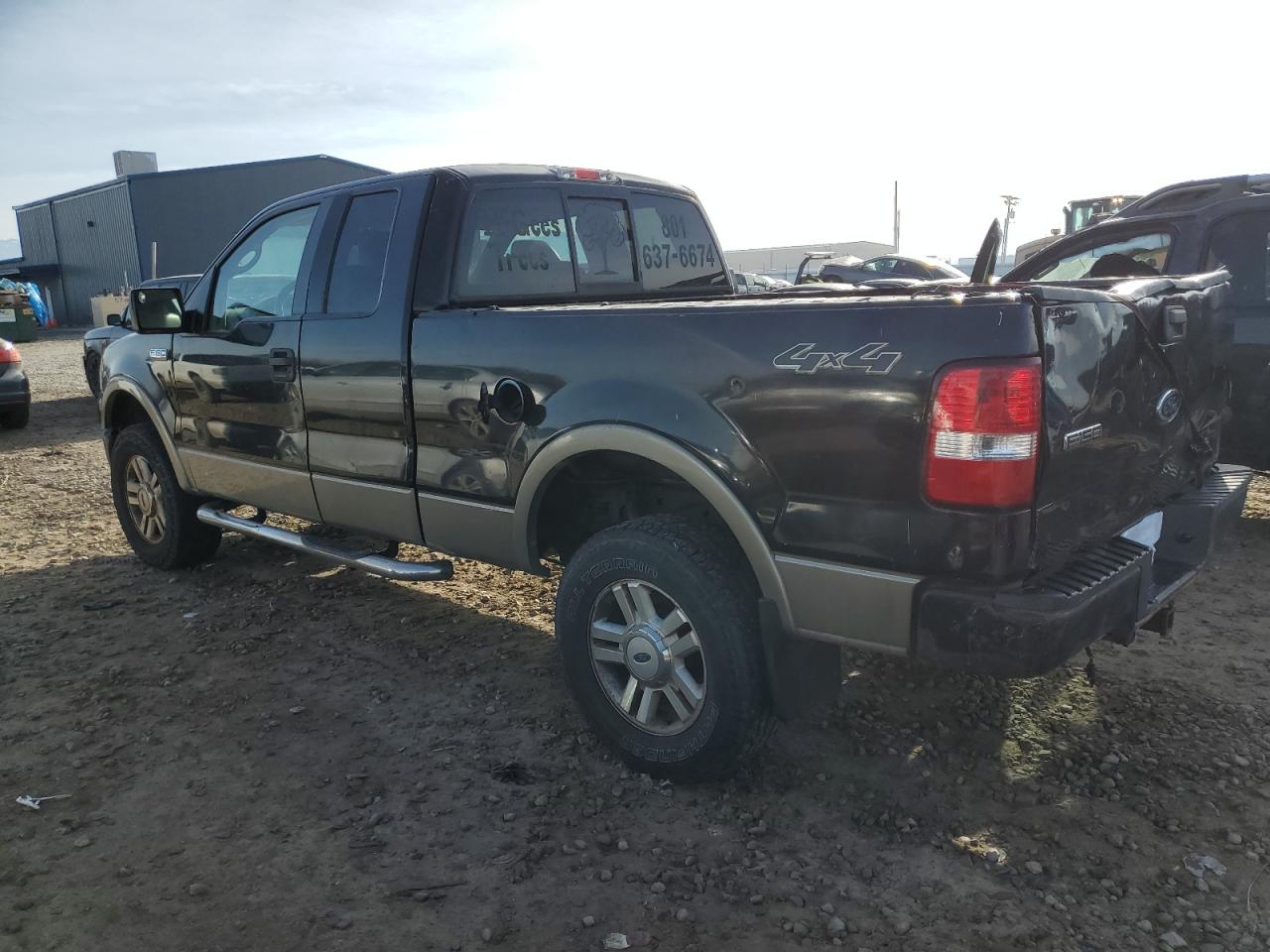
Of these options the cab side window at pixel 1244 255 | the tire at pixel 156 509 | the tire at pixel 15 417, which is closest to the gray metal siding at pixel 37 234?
the tire at pixel 15 417

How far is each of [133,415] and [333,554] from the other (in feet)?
7.83

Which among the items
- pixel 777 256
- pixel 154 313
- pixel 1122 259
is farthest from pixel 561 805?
pixel 777 256

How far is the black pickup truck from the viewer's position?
2410mm

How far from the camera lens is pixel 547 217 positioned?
159 inches

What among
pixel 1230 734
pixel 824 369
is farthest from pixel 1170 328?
pixel 1230 734

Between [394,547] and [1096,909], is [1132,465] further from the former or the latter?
[394,547]

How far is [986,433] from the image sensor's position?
92.0 inches

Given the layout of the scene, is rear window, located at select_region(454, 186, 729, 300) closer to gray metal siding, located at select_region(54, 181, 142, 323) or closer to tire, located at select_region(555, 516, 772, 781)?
tire, located at select_region(555, 516, 772, 781)

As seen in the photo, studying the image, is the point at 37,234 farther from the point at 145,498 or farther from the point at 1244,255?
the point at 1244,255

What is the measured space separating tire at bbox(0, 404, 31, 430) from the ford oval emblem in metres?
11.6

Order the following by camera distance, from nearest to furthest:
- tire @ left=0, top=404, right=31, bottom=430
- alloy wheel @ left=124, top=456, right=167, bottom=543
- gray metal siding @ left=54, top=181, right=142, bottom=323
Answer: alloy wheel @ left=124, top=456, right=167, bottom=543 < tire @ left=0, top=404, right=31, bottom=430 < gray metal siding @ left=54, top=181, right=142, bottom=323

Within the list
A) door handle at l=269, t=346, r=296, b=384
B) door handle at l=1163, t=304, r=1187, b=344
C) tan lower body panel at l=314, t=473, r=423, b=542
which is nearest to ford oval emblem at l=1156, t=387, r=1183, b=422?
door handle at l=1163, t=304, r=1187, b=344

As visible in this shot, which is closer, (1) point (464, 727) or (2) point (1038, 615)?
(2) point (1038, 615)

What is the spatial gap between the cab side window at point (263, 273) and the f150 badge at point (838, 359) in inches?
104
